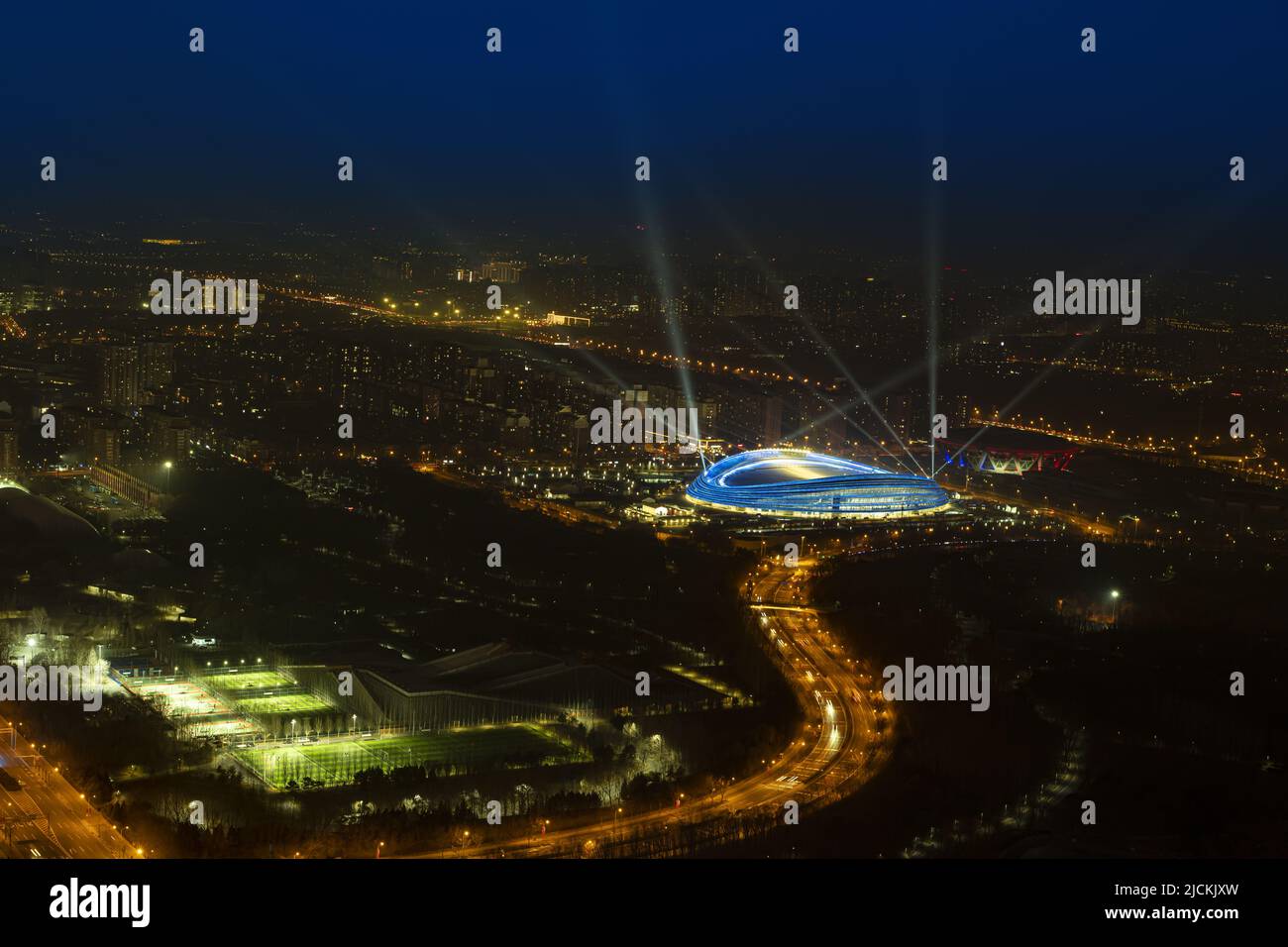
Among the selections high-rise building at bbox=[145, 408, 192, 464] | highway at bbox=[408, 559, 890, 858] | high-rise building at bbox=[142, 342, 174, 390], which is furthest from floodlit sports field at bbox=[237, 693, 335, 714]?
high-rise building at bbox=[142, 342, 174, 390]

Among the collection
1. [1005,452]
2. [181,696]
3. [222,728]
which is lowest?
[222,728]

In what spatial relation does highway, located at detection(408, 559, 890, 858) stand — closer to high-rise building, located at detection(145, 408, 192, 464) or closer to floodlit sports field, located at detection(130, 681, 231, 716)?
floodlit sports field, located at detection(130, 681, 231, 716)

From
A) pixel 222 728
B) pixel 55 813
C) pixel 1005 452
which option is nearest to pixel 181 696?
pixel 222 728

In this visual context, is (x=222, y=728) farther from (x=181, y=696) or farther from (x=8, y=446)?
(x=8, y=446)

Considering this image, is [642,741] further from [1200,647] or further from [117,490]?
[117,490]

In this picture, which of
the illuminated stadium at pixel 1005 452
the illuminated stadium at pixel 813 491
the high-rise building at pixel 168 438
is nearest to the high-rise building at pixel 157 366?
the high-rise building at pixel 168 438

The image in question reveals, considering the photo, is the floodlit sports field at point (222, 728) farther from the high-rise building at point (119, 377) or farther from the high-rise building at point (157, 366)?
the high-rise building at point (157, 366)
